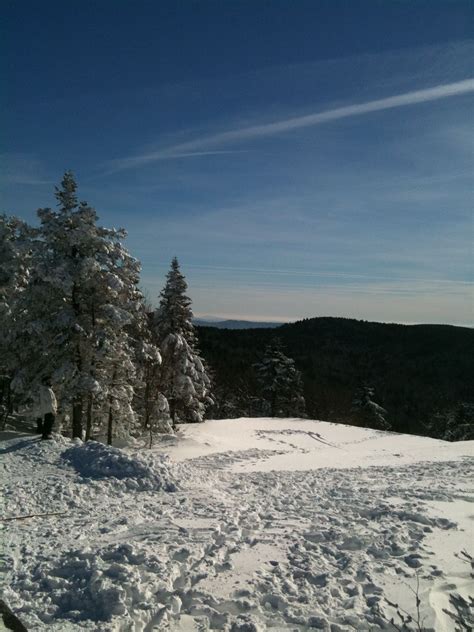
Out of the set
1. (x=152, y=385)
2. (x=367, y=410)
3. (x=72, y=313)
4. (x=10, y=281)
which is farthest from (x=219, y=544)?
(x=367, y=410)

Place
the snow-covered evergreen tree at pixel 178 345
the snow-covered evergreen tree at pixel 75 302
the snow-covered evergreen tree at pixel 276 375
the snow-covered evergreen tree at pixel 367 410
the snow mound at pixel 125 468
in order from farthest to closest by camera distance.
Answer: the snow-covered evergreen tree at pixel 367 410, the snow-covered evergreen tree at pixel 276 375, the snow-covered evergreen tree at pixel 178 345, the snow-covered evergreen tree at pixel 75 302, the snow mound at pixel 125 468

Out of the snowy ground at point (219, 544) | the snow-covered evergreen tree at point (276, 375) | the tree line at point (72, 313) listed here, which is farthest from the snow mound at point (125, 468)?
the snow-covered evergreen tree at point (276, 375)

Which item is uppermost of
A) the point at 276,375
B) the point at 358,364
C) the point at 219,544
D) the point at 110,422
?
the point at 219,544

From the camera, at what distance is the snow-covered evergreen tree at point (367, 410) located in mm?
48000

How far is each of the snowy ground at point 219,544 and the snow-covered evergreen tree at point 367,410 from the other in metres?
33.9

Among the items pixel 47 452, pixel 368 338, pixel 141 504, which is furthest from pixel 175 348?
pixel 368 338

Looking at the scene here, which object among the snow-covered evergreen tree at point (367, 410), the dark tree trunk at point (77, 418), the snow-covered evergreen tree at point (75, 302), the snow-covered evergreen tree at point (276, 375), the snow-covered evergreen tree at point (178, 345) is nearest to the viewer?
the snow-covered evergreen tree at point (75, 302)

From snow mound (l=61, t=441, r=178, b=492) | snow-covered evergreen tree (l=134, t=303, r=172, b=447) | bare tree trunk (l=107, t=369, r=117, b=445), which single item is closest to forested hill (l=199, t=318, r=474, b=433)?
snow-covered evergreen tree (l=134, t=303, r=172, b=447)

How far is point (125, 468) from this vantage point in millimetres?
12625

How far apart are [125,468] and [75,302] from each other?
8.93 m

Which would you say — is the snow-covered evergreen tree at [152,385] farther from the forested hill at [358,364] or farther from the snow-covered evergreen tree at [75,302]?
the forested hill at [358,364]

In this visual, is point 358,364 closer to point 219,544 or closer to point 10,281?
point 10,281

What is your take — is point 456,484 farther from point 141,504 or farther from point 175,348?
point 175,348

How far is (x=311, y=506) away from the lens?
1056 cm
